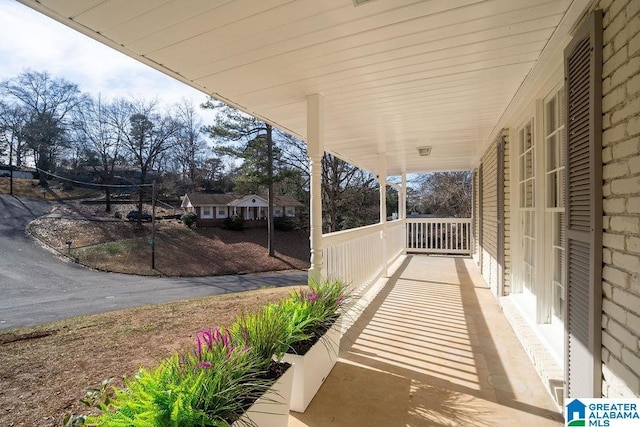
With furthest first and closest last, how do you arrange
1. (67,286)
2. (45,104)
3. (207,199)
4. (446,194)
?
(45,104), (207,199), (446,194), (67,286)

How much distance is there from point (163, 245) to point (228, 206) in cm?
598

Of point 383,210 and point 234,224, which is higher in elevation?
point 383,210

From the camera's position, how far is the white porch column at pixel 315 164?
276 cm

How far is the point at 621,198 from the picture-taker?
4.06 ft

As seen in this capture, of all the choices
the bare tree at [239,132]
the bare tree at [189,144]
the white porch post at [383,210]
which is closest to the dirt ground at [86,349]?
the white porch post at [383,210]

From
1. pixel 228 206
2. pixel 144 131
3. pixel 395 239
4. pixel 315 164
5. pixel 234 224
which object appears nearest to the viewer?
pixel 315 164

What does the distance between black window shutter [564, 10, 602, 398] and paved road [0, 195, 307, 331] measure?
897 centimetres

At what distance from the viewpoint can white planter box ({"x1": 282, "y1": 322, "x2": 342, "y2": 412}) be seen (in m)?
1.94

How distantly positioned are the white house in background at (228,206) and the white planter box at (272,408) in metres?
19.0

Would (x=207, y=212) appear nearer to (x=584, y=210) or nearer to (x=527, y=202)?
(x=527, y=202)

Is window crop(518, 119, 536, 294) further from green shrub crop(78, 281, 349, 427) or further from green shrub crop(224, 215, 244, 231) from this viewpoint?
green shrub crop(224, 215, 244, 231)

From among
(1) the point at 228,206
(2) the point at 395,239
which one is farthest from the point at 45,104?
(2) the point at 395,239

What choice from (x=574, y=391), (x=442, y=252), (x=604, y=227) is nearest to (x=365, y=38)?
(x=604, y=227)

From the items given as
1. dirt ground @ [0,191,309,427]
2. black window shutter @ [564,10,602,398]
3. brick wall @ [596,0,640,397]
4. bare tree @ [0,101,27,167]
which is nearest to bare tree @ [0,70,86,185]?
bare tree @ [0,101,27,167]
